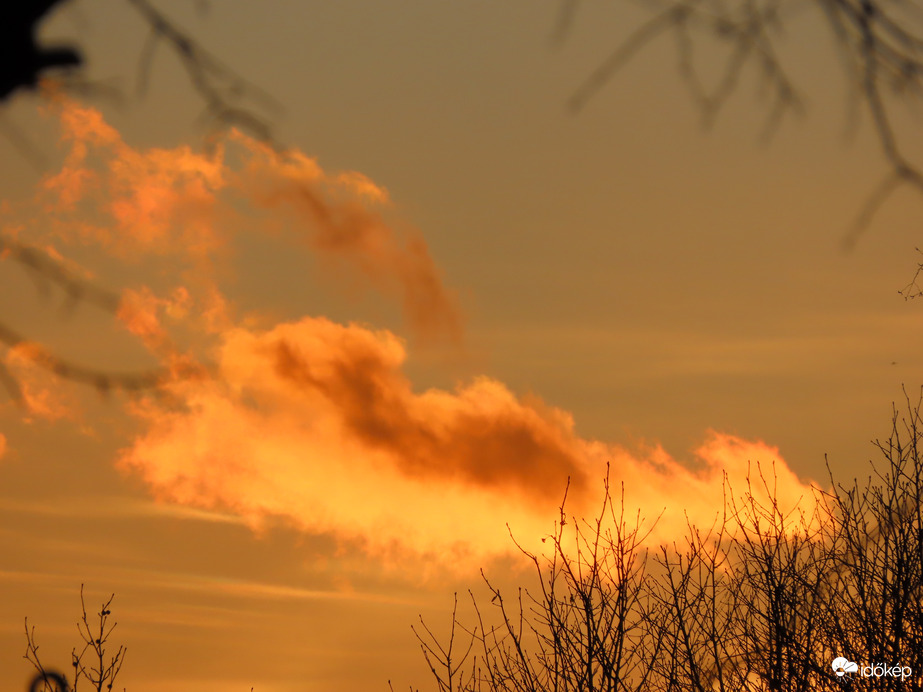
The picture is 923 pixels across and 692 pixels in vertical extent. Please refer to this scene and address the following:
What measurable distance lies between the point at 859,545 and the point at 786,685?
2.53m

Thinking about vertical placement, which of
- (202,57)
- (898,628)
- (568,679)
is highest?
(202,57)

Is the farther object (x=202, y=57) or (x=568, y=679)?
(x=568, y=679)

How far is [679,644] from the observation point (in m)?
12.7

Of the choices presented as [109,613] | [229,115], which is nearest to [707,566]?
[109,613]

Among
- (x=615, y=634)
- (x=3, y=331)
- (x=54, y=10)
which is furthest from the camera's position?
(x=615, y=634)

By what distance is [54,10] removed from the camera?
3.26 metres

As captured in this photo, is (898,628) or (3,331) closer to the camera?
(3,331)

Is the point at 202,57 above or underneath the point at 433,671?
above

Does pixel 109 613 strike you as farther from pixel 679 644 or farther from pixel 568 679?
pixel 679 644

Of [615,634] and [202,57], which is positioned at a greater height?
[202,57]

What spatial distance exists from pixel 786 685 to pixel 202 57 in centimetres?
1127

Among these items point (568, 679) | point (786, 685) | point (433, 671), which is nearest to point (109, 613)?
point (433, 671)

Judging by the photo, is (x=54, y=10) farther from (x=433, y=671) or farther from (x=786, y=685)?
(x=786, y=685)

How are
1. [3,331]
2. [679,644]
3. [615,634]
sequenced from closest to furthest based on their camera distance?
1. [3,331]
2. [615,634]
3. [679,644]
